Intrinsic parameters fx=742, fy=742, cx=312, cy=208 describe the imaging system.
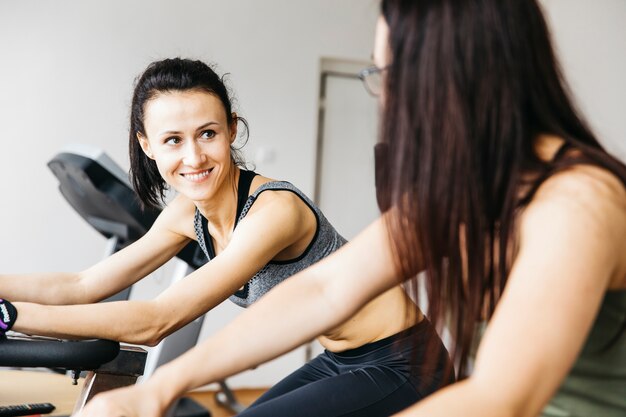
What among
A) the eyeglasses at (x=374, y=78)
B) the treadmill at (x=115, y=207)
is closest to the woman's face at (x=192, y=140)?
the treadmill at (x=115, y=207)

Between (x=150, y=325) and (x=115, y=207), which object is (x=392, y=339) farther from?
(x=115, y=207)

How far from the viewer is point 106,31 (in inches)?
160

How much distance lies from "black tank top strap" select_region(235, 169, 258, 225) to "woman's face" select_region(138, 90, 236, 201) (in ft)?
0.11

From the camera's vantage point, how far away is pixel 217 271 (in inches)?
52.0

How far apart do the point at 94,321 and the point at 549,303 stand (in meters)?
0.82

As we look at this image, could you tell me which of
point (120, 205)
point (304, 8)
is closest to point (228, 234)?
point (120, 205)

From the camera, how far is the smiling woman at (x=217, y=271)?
4.17ft

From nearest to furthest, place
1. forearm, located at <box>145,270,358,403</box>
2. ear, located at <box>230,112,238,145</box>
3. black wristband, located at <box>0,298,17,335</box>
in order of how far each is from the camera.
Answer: forearm, located at <box>145,270,358,403</box> → black wristband, located at <box>0,298,17,335</box> → ear, located at <box>230,112,238,145</box>

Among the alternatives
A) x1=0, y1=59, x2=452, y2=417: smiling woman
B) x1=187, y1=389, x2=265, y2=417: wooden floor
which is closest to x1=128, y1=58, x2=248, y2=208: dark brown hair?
x1=0, y1=59, x2=452, y2=417: smiling woman

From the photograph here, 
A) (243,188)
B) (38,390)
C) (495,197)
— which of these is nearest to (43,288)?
(38,390)

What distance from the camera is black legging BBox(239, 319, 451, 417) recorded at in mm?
1255

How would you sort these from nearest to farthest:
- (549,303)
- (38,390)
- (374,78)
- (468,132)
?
(549,303), (468,132), (374,78), (38,390)

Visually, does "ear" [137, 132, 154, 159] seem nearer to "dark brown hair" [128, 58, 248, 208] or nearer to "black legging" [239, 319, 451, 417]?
"dark brown hair" [128, 58, 248, 208]

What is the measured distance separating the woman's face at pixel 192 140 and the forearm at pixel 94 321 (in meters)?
0.36
